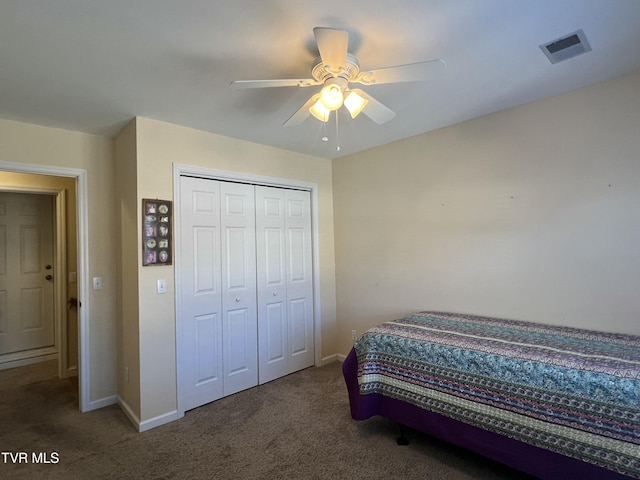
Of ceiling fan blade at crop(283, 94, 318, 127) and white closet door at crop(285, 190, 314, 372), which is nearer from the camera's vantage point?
ceiling fan blade at crop(283, 94, 318, 127)

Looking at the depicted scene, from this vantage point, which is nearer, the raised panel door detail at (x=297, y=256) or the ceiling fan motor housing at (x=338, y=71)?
the ceiling fan motor housing at (x=338, y=71)

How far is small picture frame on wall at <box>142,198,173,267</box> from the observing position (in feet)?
8.45

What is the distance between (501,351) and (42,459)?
117 inches

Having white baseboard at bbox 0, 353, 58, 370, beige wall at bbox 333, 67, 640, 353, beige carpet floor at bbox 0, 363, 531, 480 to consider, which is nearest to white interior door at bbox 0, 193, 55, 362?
white baseboard at bbox 0, 353, 58, 370

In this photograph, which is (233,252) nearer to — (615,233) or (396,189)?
(396,189)

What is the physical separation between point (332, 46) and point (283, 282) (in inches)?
98.5

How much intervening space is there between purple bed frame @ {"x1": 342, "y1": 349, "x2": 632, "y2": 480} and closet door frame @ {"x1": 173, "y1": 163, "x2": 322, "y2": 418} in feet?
4.38

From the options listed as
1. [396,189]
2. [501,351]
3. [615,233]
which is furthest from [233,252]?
[615,233]

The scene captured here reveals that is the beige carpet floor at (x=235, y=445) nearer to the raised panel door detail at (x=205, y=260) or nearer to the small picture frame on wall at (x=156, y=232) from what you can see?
the raised panel door detail at (x=205, y=260)

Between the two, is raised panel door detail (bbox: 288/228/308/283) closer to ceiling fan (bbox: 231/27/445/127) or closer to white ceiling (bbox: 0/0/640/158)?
white ceiling (bbox: 0/0/640/158)

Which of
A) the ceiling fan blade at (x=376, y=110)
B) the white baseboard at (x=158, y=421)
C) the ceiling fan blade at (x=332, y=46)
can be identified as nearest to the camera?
the ceiling fan blade at (x=332, y=46)

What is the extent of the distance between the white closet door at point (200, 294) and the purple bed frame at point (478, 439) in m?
1.27

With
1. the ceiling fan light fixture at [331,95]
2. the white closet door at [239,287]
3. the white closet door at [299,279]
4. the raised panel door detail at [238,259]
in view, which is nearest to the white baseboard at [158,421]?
the white closet door at [239,287]

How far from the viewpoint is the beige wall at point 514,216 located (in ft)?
7.09
